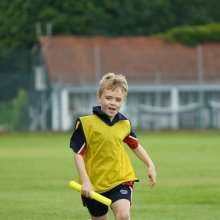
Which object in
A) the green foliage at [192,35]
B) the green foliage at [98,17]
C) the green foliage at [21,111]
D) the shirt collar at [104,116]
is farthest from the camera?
the green foliage at [98,17]

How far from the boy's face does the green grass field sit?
3.56m

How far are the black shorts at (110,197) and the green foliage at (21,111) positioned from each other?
41.9 metres

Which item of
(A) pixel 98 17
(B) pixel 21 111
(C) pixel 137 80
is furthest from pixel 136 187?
(A) pixel 98 17

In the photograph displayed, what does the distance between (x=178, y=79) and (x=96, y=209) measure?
46.0m

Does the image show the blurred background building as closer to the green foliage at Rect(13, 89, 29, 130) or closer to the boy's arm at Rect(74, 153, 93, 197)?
the green foliage at Rect(13, 89, 29, 130)

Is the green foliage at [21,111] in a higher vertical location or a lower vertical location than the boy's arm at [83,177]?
lower

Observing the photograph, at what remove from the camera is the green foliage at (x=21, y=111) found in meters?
52.4

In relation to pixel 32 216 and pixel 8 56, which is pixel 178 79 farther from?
pixel 32 216

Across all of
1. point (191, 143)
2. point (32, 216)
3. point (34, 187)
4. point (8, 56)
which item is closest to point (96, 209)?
point (32, 216)

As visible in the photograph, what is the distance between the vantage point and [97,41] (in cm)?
5875

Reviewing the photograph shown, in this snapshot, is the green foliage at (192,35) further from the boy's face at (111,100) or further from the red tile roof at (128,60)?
the boy's face at (111,100)

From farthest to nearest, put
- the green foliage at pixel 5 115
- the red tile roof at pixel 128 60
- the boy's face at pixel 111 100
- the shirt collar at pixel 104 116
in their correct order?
the red tile roof at pixel 128 60 → the green foliage at pixel 5 115 → the shirt collar at pixel 104 116 → the boy's face at pixel 111 100

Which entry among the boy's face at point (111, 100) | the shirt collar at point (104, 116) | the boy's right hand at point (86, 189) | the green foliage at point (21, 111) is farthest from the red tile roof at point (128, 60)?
the boy's right hand at point (86, 189)

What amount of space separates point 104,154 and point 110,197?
15.4 inches
